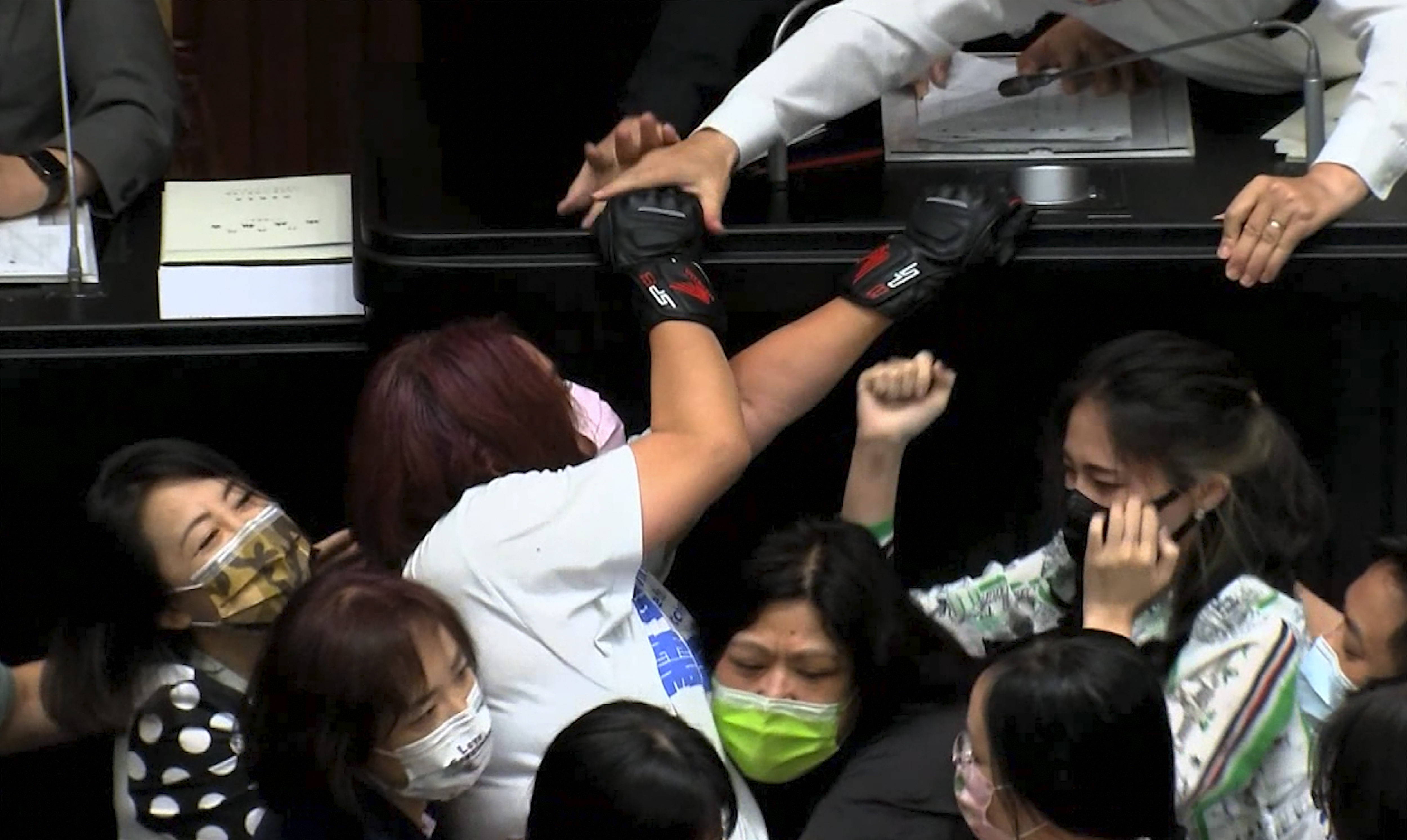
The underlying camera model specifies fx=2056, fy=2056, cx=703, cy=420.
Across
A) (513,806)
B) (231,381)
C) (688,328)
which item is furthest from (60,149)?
(513,806)

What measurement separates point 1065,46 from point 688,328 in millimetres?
617

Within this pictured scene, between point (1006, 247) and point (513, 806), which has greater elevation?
point (1006, 247)

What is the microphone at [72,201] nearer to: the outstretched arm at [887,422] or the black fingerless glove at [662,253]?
the black fingerless glove at [662,253]

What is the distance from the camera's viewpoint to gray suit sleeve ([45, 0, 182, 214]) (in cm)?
214

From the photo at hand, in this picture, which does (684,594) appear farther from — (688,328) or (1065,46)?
(1065,46)

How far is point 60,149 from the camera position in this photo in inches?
82.1

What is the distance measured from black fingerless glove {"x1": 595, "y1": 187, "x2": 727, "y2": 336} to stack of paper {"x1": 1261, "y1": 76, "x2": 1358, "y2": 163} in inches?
23.1

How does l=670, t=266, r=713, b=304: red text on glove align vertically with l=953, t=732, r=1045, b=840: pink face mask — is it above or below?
above

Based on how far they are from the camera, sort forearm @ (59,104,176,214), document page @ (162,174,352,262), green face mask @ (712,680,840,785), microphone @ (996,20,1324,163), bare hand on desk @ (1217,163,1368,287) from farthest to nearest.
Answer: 1. forearm @ (59,104,176,214)
2. document page @ (162,174,352,262)
3. microphone @ (996,20,1324,163)
4. bare hand on desk @ (1217,163,1368,287)
5. green face mask @ (712,680,840,785)

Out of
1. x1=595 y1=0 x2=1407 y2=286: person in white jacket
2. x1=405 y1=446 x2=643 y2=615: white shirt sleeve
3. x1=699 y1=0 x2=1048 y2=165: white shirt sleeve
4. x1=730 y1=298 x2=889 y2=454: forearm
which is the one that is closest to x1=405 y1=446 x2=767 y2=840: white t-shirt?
x1=405 y1=446 x2=643 y2=615: white shirt sleeve

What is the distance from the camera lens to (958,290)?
1.83m

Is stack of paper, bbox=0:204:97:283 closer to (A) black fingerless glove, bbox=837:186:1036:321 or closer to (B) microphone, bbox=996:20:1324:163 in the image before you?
(A) black fingerless glove, bbox=837:186:1036:321

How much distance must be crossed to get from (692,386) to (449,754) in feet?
1.21

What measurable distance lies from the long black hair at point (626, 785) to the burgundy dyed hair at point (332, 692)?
131 mm
